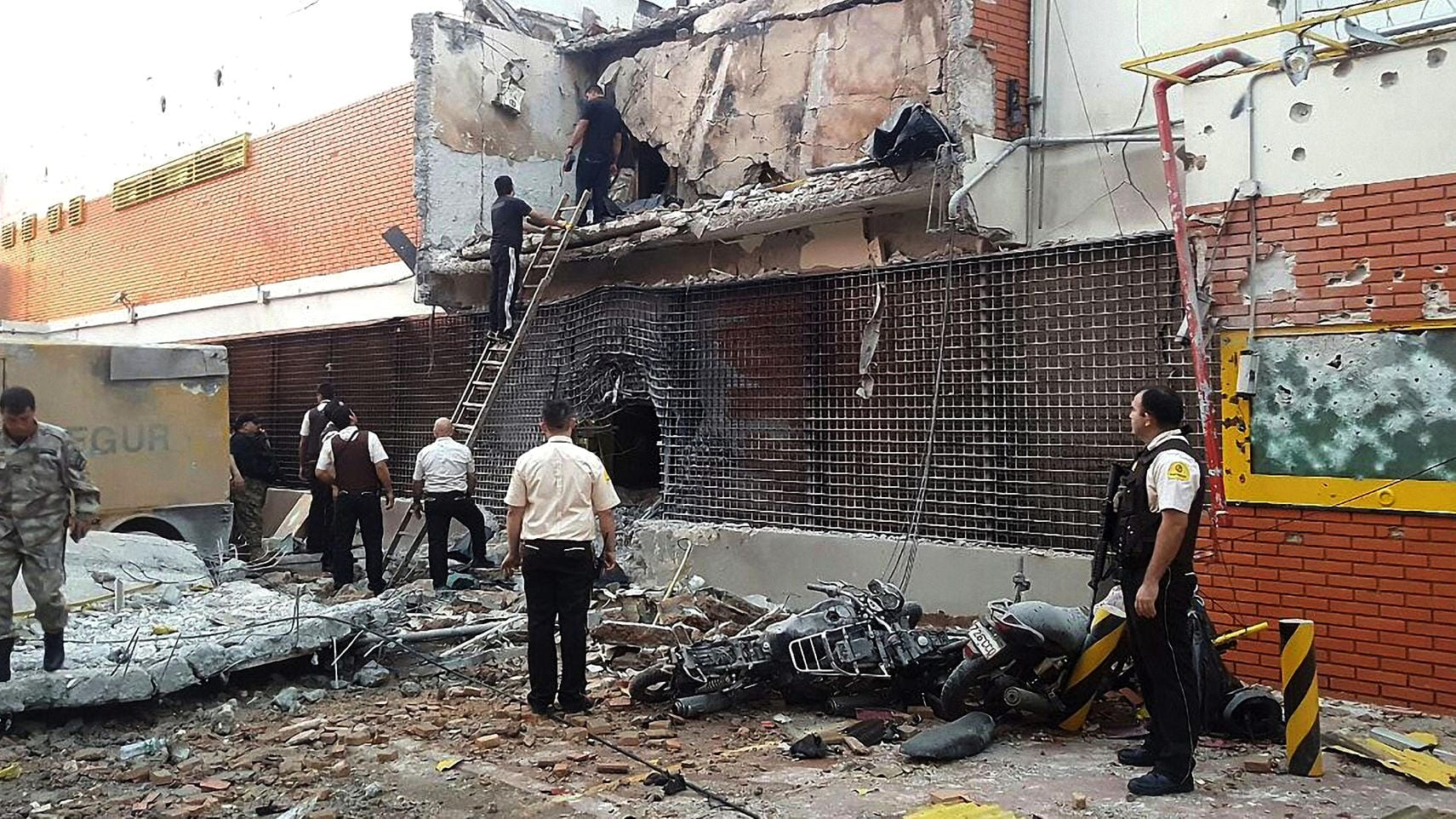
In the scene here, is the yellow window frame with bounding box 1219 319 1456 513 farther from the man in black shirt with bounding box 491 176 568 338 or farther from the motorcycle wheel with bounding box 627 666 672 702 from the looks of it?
the man in black shirt with bounding box 491 176 568 338

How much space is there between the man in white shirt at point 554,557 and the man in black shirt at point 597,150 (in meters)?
5.26

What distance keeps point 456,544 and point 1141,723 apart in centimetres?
697

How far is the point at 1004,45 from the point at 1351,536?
3.97 meters

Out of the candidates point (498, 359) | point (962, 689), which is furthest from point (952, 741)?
point (498, 359)

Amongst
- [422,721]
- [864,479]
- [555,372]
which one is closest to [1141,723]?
[864,479]

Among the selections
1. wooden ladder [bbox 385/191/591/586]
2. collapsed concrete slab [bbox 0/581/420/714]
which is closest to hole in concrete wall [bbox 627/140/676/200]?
wooden ladder [bbox 385/191/591/586]

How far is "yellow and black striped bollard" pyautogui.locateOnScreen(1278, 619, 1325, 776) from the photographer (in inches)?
187

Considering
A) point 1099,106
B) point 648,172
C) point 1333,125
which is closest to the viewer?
point 1333,125

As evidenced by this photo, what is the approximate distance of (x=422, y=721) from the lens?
597 centimetres

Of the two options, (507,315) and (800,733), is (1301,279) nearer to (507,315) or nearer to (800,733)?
(800,733)

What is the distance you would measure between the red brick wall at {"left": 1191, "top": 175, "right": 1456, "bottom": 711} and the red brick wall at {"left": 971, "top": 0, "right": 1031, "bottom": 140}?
180 centimetres

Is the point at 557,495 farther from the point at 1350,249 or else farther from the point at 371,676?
the point at 1350,249

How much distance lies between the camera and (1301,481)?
6016 mm

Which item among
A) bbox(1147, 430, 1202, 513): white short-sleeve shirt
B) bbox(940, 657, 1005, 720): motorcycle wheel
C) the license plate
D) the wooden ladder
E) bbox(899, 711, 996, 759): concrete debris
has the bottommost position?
bbox(899, 711, 996, 759): concrete debris
